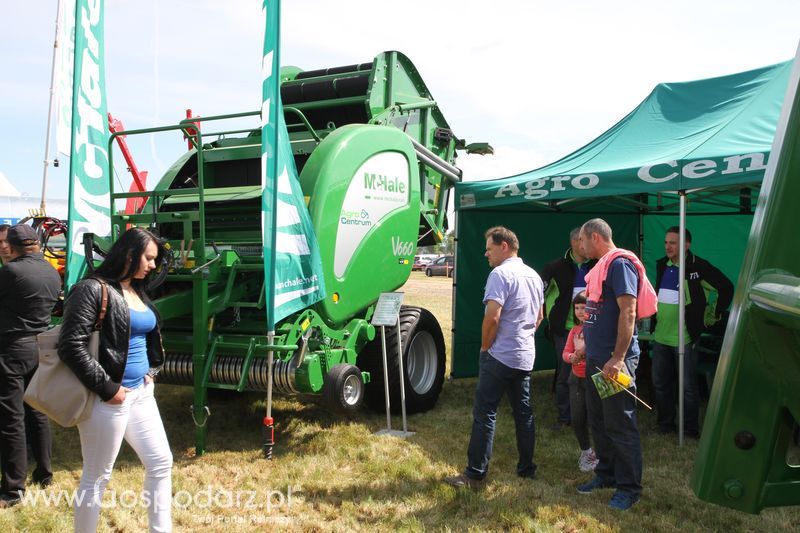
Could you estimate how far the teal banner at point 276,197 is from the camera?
440cm

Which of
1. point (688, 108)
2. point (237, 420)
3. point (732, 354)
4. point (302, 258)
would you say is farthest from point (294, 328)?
point (688, 108)

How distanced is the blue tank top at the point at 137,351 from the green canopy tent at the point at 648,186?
13.1 ft

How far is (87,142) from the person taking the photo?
523cm

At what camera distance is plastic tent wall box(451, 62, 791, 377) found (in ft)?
17.3

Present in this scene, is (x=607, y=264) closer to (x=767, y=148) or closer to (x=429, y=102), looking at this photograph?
(x=767, y=148)

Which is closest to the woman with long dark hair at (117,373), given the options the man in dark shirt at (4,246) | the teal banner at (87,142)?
the man in dark shirt at (4,246)

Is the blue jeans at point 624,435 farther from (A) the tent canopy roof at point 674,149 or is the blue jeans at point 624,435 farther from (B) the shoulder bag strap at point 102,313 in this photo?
(B) the shoulder bag strap at point 102,313

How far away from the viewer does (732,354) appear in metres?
1.58

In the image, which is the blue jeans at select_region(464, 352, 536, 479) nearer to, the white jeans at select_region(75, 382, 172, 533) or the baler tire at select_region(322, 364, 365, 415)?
the baler tire at select_region(322, 364, 365, 415)

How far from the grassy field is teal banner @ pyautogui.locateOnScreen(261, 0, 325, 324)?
1127 mm

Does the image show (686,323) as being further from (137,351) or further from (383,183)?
(137,351)

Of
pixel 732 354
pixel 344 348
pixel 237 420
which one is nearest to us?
pixel 732 354

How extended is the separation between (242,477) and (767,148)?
14.7ft

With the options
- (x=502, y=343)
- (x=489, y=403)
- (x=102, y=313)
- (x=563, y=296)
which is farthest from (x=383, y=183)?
(x=102, y=313)
